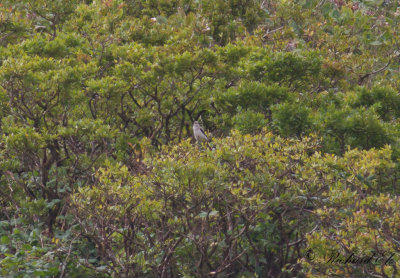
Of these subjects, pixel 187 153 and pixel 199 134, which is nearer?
pixel 187 153

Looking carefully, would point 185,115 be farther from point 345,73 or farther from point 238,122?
point 345,73

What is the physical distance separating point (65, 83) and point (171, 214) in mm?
3444

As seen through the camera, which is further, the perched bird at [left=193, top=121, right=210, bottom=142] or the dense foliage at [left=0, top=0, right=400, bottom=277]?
the perched bird at [left=193, top=121, right=210, bottom=142]

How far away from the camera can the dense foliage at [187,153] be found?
731 centimetres

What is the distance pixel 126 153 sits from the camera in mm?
10984

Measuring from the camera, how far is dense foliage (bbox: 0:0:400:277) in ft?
24.0

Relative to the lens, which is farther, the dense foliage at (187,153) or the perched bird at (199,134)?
the perched bird at (199,134)

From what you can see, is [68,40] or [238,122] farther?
[68,40]

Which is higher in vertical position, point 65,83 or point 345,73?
point 65,83

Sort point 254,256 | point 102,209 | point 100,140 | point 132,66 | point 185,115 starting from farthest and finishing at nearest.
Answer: point 185,115 < point 132,66 < point 100,140 < point 254,256 < point 102,209

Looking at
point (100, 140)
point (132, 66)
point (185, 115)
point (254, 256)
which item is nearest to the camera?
point (254, 256)

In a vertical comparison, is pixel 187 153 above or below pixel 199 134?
above

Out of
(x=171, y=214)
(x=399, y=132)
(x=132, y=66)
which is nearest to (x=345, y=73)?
(x=399, y=132)

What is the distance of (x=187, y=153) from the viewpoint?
744 cm
